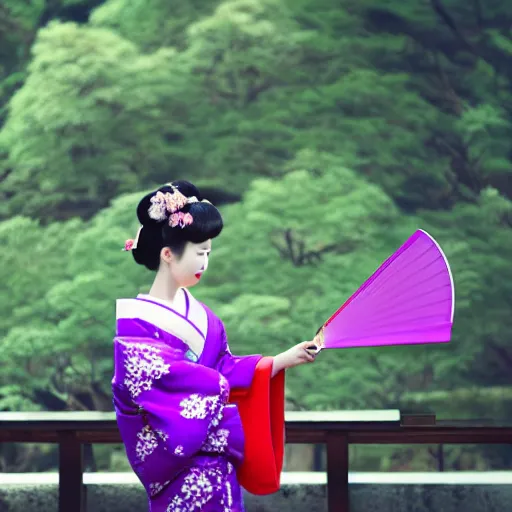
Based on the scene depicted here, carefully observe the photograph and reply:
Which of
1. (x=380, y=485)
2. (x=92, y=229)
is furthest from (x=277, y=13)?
(x=380, y=485)

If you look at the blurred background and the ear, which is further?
the blurred background

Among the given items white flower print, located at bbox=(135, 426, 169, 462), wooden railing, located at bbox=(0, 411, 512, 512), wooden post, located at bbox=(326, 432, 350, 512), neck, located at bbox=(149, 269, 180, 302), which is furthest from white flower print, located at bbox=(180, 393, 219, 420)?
wooden post, located at bbox=(326, 432, 350, 512)

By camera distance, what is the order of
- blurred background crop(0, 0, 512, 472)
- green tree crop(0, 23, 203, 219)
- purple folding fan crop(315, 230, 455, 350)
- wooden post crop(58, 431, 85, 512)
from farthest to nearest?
green tree crop(0, 23, 203, 219) → blurred background crop(0, 0, 512, 472) → wooden post crop(58, 431, 85, 512) → purple folding fan crop(315, 230, 455, 350)

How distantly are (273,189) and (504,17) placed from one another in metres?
2.87

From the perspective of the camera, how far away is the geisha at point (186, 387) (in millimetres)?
3318

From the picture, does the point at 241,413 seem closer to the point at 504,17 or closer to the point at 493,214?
the point at 493,214

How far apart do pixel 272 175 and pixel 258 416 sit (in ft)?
21.5

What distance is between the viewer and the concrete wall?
4.78m

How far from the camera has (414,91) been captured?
32.2 feet

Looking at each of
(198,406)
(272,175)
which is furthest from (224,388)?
(272,175)

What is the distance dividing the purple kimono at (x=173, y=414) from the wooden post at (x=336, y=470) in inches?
53.5

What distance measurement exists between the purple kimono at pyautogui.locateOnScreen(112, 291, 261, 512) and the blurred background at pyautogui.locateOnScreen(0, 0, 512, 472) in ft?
19.5

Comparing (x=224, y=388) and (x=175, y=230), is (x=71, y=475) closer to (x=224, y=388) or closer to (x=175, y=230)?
(x=224, y=388)

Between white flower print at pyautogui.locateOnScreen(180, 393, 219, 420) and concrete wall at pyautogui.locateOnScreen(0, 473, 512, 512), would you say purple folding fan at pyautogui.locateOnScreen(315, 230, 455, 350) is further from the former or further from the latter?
concrete wall at pyautogui.locateOnScreen(0, 473, 512, 512)
